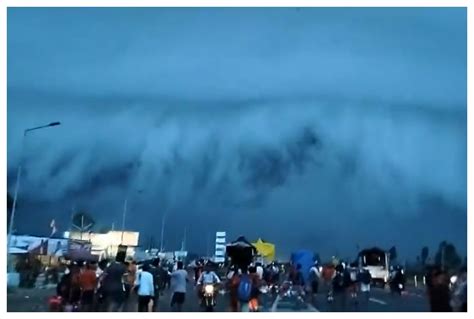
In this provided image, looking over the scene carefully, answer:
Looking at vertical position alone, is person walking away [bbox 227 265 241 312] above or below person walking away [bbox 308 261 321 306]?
below

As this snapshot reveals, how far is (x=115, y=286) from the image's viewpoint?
13203mm

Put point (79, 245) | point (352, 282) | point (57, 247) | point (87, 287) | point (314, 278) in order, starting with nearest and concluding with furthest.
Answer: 1. point (87, 287)
2. point (352, 282)
3. point (314, 278)
4. point (57, 247)
5. point (79, 245)

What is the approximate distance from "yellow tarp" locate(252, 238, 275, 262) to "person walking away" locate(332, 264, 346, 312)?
3.38 feet

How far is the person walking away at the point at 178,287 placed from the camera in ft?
43.3

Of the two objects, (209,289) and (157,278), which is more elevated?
(157,278)

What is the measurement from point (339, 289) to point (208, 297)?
202 cm

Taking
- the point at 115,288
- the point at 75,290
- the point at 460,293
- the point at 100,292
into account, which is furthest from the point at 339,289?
the point at 75,290

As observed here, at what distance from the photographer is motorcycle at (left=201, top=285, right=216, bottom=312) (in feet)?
43.4

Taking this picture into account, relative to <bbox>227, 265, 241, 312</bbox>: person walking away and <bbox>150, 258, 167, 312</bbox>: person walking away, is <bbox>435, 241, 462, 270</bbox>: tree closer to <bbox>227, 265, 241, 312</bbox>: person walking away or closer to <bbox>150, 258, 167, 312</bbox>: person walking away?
<bbox>227, 265, 241, 312</bbox>: person walking away

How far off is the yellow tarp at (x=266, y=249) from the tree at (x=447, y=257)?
8.32 feet

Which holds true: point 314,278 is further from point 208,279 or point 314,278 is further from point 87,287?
point 87,287

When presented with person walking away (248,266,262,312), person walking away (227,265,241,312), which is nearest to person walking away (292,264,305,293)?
person walking away (248,266,262,312)

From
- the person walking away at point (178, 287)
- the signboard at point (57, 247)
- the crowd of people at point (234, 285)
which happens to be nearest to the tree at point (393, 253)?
the crowd of people at point (234, 285)
